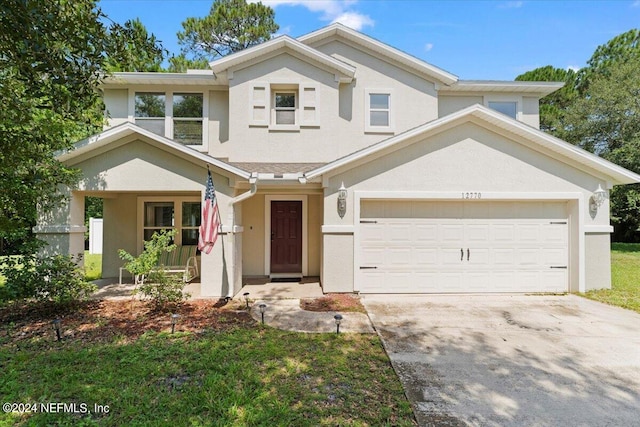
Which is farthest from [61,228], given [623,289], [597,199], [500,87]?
[623,289]

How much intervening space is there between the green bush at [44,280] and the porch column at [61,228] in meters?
0.73

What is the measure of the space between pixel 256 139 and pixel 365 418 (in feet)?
27.1

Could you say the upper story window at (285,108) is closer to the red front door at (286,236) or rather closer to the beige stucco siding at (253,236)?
the beige stucco siding at (253,236)

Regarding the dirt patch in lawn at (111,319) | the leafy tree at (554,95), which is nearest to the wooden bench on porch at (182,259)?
the dirt patch in lawn at (111,319)

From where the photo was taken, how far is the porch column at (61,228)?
7.51 meters

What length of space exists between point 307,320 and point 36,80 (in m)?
5.86

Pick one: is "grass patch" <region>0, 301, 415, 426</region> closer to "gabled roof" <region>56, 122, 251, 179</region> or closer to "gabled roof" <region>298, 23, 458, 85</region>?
"gabled roof" <region>56, 122, 251, 179</region>

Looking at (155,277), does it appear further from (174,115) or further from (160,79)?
(160,79)

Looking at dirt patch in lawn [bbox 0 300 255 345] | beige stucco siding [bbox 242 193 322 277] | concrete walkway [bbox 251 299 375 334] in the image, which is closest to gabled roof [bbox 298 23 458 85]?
beige stucco siding [bbox 242 193 322 277]

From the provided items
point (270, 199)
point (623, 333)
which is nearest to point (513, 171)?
point (623, 333)

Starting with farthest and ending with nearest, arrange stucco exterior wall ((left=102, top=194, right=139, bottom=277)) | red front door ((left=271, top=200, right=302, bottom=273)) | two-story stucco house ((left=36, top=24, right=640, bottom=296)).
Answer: red front door ((left=271, top=200, right=302, bottom=273)), stucco exterior wall ((left=102, top=194, right=139, bottom=277)), two-story stucco house ((left=36, top=24, right=640, bottom=296))

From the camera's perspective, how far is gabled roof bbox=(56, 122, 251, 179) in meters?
7.30

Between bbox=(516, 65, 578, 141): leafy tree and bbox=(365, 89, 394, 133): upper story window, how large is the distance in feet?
58.9

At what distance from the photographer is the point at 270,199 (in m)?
10.4
